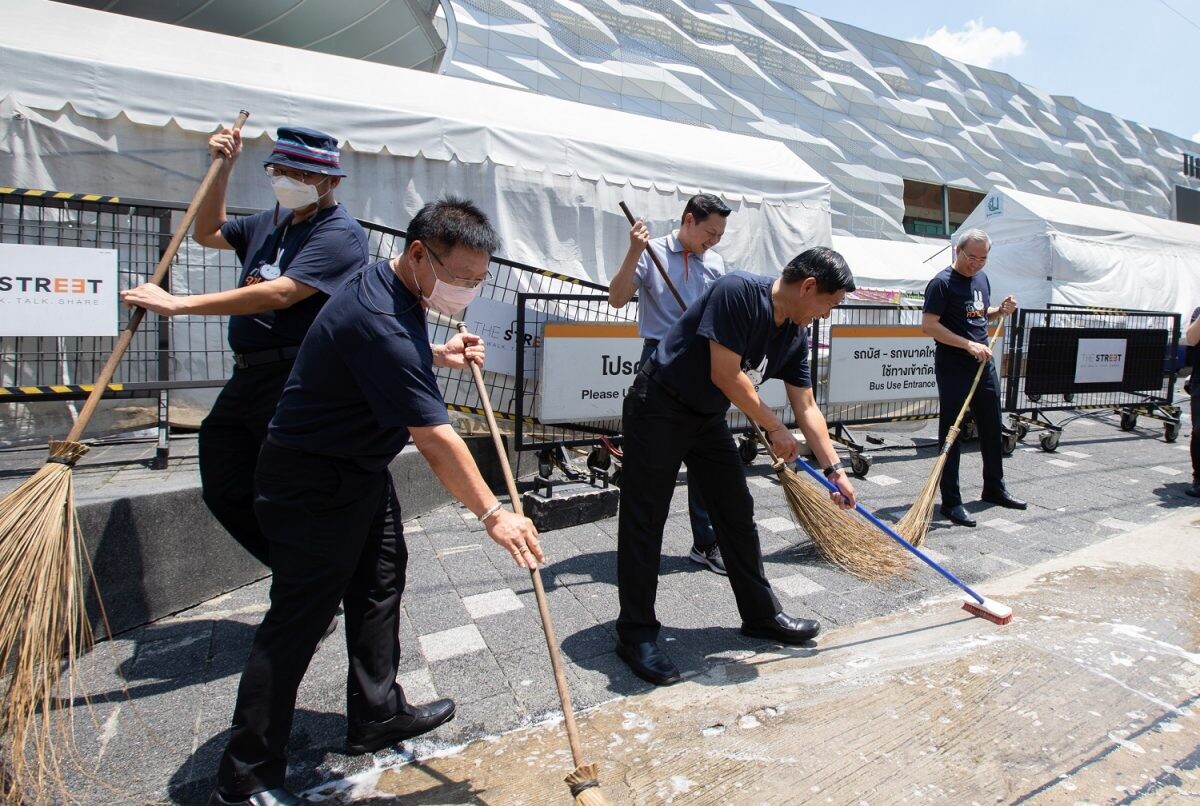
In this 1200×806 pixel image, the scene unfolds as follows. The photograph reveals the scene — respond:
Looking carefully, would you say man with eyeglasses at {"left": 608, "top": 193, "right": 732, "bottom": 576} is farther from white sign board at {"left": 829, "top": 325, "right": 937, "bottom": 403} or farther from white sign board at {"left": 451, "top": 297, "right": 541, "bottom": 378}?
white sign board at {"left": 829, "top": 325, "right": 937, "bottom": 403}

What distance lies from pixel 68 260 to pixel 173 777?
2997 millimetres

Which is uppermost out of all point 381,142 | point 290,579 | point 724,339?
point 381,142

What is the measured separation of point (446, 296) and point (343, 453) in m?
0.53

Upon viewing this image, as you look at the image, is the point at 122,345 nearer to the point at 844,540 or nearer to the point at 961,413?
the point at 844,540

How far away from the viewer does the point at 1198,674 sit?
2.92 m

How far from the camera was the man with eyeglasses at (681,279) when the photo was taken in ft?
12.4

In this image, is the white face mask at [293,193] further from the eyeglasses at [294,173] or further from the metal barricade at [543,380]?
the metal barricade at [543,380]

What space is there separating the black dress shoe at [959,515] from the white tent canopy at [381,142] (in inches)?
146

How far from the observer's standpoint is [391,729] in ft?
7.66

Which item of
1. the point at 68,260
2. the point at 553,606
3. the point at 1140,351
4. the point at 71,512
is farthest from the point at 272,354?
the point at 1140,351

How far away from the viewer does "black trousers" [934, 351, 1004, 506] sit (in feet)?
16.0

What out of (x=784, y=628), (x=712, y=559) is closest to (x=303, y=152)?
(x=784, y=628)

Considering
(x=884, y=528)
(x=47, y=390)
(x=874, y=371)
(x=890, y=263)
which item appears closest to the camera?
(x=884, y=528)

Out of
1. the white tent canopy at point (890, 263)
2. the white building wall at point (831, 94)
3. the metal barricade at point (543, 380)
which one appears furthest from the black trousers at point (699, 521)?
the white building wall at point (831, 94)
